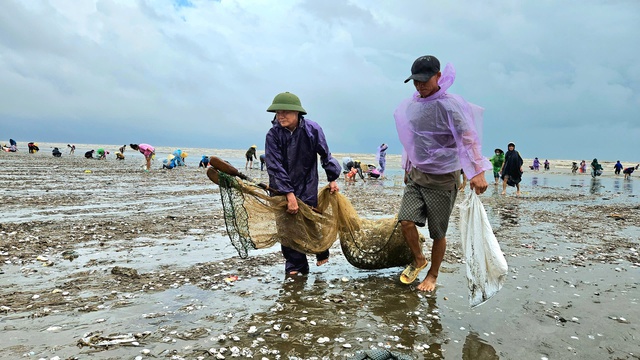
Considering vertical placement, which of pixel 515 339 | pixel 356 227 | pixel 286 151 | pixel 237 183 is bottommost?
pixel 515 339

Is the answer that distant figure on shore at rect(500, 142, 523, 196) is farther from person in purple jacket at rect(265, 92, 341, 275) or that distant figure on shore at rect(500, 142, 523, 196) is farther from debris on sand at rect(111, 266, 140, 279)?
debris on sand at rect(111, 266, 140, 279)

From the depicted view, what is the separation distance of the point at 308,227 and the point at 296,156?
0.88 m

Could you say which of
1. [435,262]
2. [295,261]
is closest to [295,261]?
[295,261]

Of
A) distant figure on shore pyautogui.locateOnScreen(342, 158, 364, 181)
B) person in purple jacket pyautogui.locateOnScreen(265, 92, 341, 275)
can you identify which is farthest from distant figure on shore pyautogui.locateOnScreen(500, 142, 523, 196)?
person in purple jacket pyautogui.locateOnScreen(265, 92, 341, 275)

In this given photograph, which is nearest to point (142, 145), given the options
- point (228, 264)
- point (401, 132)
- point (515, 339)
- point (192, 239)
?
point (192, 239)

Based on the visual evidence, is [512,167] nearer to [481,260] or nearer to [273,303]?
[481,260]

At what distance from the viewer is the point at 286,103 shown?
15.5ft

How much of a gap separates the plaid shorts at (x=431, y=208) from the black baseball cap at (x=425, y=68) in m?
1.19

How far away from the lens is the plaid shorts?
4445mm

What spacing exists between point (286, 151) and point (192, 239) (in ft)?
9.91

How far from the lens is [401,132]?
455 centimetres

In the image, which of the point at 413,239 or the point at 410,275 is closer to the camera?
the point at 413,239

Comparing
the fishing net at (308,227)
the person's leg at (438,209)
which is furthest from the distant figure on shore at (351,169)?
the person's leg at (438,209)

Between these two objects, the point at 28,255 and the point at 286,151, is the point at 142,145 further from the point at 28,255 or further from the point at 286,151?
the point at 286,151
